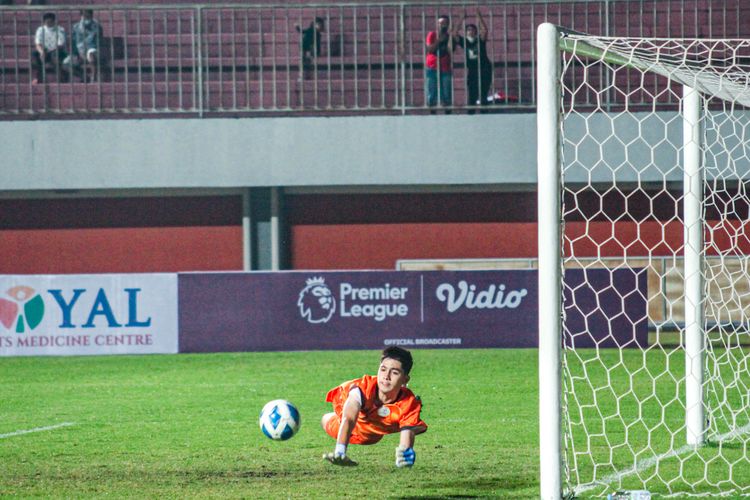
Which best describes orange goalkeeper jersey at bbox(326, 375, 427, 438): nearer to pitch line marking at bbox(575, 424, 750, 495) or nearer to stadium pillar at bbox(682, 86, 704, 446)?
pitch line marking at bbox(575, 424, 750, 495)

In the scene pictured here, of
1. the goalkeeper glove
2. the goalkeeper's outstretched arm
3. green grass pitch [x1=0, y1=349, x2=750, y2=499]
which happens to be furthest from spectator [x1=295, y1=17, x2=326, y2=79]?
the goalkeeper glove

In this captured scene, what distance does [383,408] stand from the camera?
6.92 meters

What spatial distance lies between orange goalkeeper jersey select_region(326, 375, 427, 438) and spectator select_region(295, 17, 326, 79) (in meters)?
13.4

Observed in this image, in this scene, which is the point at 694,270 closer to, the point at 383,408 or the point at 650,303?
the point at 383,408

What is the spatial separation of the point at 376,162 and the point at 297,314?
4055 millimetres

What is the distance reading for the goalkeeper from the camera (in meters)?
6.66

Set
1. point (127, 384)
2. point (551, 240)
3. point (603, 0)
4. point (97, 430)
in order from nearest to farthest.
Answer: point (551, 240) → point (97, 430) → point (127, 384) → point (603, 0)

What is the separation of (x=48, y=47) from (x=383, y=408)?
15131 millimetres

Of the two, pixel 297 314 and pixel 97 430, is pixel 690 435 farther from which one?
pixel 297 314

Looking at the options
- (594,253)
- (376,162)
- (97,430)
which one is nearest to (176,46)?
(376,162)

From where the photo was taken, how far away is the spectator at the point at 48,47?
1967 centimetres

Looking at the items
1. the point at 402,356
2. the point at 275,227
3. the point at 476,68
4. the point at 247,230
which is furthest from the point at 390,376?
the point at 247,230

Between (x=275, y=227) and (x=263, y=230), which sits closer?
(x=275, y=227)

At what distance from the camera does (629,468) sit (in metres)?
7.05
